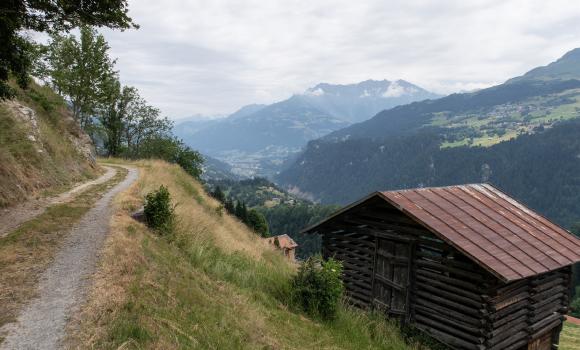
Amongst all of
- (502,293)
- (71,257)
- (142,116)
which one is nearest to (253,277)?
(71,257)

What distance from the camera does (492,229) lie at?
Result: 605 inches

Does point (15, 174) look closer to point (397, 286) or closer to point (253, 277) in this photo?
point (253, 277)

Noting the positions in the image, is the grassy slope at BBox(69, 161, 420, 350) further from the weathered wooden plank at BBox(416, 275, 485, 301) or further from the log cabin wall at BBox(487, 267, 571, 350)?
the log cabin wall at BBox(487, 267, 571, 350)

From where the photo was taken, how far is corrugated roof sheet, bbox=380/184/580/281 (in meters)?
13.4

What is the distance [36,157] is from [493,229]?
1963cm

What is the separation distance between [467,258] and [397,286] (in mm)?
2936

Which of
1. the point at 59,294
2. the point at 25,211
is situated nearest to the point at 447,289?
the point at 59,294

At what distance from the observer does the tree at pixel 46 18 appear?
1096 cm

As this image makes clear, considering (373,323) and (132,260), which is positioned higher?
(132,260)

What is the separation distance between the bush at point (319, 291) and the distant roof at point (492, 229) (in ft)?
13.1

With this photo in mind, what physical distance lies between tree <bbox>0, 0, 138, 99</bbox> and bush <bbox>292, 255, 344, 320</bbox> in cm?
932

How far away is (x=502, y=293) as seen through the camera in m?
13.9

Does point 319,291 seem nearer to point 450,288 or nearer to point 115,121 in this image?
point 450,288

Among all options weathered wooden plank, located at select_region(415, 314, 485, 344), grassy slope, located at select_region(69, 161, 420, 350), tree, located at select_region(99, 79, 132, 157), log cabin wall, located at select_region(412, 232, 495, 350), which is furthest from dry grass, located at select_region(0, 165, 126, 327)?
tree, located at select_region(99, 79, 132, 157)
